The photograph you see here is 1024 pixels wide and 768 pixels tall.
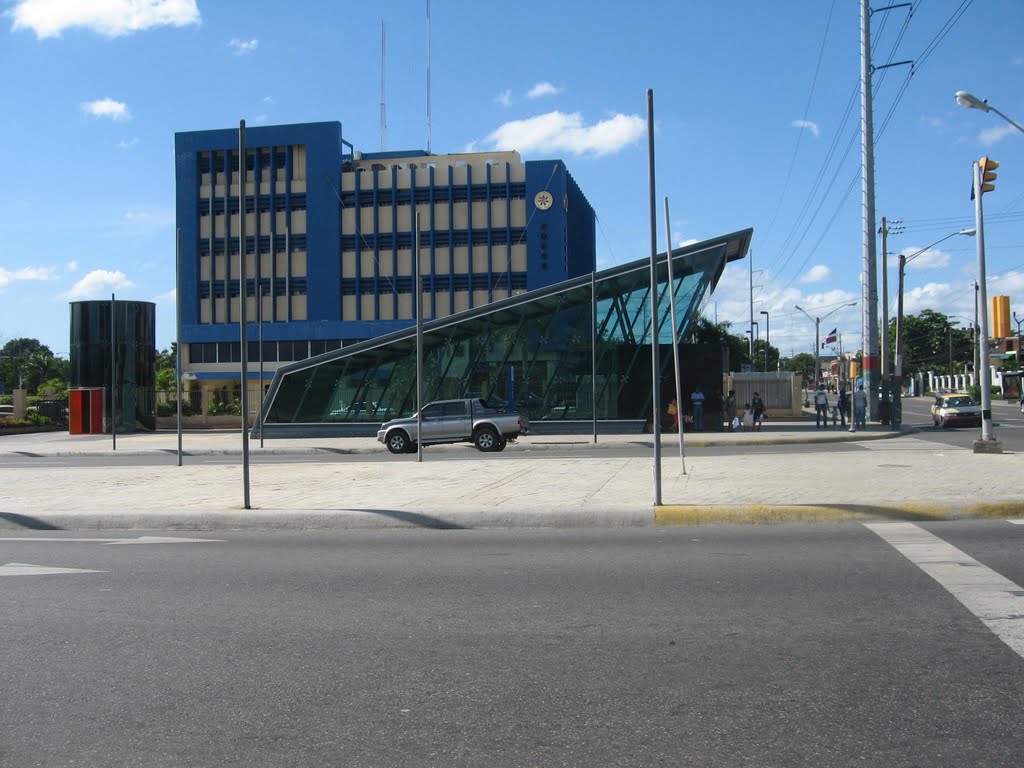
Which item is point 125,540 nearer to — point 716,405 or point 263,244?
point 716,405

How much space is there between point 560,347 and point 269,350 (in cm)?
3799

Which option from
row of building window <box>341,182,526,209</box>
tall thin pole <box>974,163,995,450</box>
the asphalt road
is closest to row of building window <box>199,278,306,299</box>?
row of building window <box>341,182,526,209</box>

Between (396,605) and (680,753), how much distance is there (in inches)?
126

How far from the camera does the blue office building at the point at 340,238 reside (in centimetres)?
6519

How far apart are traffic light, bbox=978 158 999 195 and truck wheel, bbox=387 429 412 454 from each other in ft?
55.2

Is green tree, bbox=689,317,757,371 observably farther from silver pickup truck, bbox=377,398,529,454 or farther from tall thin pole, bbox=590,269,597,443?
silver pickup truck, bbox=377,398,529,454

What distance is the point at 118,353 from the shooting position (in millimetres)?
44469

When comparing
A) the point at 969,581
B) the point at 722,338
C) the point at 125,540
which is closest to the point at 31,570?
the point at 125,540

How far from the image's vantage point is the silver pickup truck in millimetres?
27297

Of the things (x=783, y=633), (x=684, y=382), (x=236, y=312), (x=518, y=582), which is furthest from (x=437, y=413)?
(x=236, y=312)

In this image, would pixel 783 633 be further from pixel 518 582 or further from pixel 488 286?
pixel 488 286

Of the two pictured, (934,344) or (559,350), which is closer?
(559,350)

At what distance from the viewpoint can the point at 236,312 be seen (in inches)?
2672

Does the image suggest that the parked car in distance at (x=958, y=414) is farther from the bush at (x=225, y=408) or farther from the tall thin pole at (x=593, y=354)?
the bush at (x=225, y=408)
